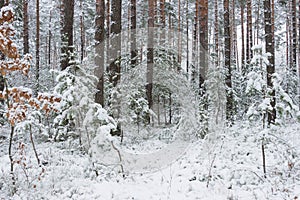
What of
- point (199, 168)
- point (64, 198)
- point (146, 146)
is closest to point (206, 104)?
point (146, 146)

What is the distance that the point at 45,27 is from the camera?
3766 centimetres

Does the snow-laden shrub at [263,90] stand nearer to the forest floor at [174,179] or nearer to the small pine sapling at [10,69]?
the forest floor at [174,179]

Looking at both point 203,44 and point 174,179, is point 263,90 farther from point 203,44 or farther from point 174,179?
point 203,44

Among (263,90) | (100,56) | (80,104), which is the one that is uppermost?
(100,56)

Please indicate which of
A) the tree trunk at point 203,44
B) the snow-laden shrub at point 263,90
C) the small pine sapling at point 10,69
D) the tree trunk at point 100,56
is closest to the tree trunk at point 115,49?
the tree trunk at point 100,56

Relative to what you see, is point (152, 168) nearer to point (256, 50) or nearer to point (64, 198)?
point (64, 198)

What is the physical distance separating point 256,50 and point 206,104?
531cm

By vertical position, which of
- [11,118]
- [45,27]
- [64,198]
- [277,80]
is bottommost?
[64,198]

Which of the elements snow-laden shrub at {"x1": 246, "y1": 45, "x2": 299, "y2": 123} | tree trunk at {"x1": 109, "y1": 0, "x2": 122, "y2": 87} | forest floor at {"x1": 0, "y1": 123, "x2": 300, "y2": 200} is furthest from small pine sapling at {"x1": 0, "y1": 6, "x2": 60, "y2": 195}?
tree trunk at {"x1": 109, "y1": 0, "x2": 122, "y2": 87}

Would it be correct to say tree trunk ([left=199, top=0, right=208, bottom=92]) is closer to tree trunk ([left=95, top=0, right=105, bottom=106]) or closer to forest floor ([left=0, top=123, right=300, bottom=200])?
tree trunk ([left=95, top=0, right=105, bottom=106])

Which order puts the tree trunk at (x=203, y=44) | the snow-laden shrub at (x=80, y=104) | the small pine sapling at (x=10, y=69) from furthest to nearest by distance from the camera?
the tree trunk at (x=203, y=44), the snow-laden shrub at (x=80, y=104), the small pine sapling at (x=10, y=69)

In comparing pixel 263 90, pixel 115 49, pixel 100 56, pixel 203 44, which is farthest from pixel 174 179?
pixel 203 44

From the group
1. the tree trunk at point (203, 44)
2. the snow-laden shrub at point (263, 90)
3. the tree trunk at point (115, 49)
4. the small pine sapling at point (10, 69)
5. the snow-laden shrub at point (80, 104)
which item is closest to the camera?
the small pine sapling at point (10, 69)

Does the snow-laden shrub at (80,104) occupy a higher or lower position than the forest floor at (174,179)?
higher
